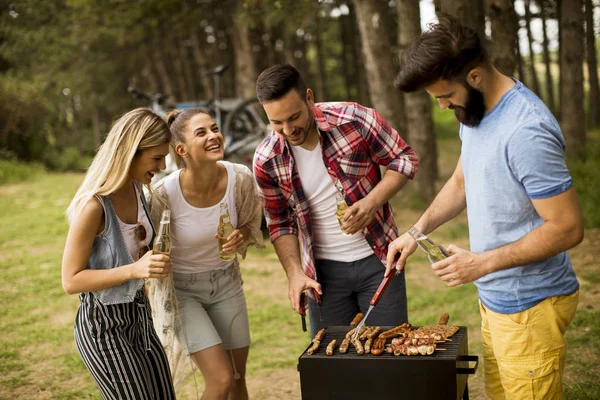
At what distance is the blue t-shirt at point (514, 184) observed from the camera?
2631mm

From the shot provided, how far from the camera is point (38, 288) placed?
31.6ft

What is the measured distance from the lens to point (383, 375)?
324 cm

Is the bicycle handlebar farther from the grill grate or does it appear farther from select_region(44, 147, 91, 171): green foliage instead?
select_region(44, 147, 91, 171): green foliage

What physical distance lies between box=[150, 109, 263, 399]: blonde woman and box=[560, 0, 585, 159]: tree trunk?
9.96 meters

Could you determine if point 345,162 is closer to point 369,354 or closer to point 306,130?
point 306,130

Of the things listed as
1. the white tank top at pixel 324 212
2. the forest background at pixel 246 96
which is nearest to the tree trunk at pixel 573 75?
the forest background at pixel 246 96

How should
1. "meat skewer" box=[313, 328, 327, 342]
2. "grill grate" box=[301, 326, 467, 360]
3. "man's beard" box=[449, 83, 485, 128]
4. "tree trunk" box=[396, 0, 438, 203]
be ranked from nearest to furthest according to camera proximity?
"man's beard" box=[449, 83, 485, 128], "grill grate" box=[301, 326, 467, 360], "meat skewer" box=[313, 328, 327, 342], "tree trunk" box=[396, 0, 438, 203]

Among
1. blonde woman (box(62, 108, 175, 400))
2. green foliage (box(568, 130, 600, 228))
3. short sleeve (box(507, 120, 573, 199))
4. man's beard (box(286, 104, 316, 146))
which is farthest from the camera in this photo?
green foliage (box(568, 130, 600, 228))

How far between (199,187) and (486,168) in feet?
6.22

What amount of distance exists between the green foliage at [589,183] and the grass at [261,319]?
0.08 meters

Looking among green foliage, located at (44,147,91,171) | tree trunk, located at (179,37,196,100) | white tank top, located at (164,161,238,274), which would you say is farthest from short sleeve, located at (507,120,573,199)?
tree trunk, located at (179,37,196,100)

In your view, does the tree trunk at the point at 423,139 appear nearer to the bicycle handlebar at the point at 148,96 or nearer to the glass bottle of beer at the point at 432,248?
the bicycle handlebar at the point at 148,96

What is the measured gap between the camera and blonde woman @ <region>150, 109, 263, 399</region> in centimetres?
401

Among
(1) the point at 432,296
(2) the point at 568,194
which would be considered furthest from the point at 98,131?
(2) the point at 568,194
